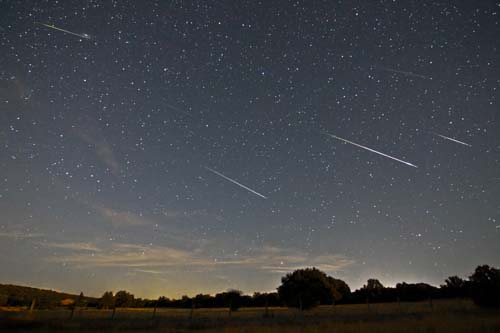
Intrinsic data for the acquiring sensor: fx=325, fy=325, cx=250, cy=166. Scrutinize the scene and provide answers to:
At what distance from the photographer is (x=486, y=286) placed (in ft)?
87.2

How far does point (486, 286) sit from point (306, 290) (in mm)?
17613

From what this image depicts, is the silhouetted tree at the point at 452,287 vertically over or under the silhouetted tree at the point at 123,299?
over

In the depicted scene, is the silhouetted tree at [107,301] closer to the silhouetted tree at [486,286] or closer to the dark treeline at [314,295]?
the dark treeline at [314,295]

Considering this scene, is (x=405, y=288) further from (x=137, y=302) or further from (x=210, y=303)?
(x=137, y=302)

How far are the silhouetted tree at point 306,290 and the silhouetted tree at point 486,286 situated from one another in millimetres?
14486

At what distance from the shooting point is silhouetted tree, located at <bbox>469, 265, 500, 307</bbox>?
26.0 metres

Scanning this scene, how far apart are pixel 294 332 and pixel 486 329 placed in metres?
7.40

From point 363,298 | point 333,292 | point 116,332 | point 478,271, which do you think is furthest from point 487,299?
point 363,298

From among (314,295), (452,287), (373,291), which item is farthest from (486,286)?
(373,291)

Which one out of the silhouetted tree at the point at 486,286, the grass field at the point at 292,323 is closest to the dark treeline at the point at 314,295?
the silhouetted tree at the point at 486,286

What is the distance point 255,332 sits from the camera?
15070 millimetres

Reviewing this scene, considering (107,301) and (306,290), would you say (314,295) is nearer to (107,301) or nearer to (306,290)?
(306,290)

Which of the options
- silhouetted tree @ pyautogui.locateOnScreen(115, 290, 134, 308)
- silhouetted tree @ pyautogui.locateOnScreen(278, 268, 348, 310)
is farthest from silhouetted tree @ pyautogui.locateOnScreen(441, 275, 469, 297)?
silhouetted tree @ pyautogui.locateOnScreen(115, 290, 134, 308)

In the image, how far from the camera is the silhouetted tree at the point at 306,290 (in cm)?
3716
